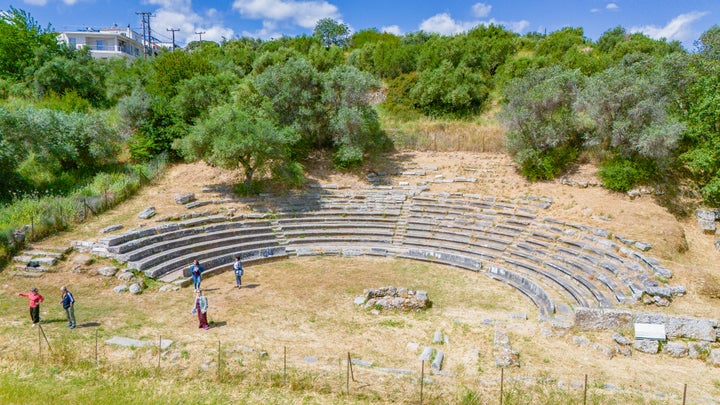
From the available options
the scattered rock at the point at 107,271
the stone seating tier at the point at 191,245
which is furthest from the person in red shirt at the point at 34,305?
the stone seating tier at the point at 191,245

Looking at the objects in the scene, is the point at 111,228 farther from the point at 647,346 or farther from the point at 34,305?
the point at 647,346

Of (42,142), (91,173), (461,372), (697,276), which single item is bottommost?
(461,372)

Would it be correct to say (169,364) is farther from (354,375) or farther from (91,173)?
(91,173)

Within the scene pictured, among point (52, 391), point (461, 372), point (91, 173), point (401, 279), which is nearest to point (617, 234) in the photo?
point (401, 279)

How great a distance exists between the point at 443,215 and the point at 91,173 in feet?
63.4

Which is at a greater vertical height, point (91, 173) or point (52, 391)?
point (91, 173)

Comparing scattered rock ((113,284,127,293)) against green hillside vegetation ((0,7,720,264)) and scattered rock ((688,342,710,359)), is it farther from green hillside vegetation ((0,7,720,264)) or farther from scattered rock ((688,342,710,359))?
scattered rock ((688,342,710,359))

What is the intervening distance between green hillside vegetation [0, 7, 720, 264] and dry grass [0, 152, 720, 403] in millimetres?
3217

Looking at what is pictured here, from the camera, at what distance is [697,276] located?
1374 cm

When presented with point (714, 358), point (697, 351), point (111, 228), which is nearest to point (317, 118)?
point (111, 228)

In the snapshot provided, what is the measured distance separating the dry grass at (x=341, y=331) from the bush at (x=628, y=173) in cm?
100

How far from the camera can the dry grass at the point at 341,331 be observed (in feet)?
28.8

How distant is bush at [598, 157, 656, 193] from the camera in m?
20.3

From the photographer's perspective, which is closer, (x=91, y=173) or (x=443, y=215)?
(x=443, y=215)
